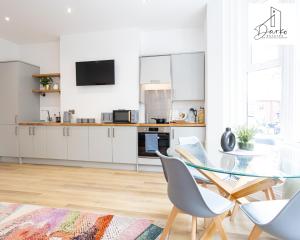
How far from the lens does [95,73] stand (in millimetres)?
4633

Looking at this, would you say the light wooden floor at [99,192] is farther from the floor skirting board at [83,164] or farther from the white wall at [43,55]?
the white wall at [43,55]

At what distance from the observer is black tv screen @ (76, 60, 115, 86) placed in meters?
4.54

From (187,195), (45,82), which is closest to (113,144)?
(45,82)

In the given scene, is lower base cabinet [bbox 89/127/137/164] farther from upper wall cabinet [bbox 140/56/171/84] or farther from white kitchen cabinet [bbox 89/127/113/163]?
upper wall cabinet [bbox 140/56/171/84]

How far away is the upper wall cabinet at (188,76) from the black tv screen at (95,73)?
1349 mm

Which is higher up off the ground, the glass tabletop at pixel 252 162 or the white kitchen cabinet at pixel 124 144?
the glass tabletop at pixel 252 162

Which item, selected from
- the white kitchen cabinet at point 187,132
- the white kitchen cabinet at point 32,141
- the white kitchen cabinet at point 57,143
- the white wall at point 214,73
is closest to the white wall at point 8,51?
the white kitchen cabinet at point 32,141

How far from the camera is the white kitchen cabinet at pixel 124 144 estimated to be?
413 centimetres

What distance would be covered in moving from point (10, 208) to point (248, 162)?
2636mm

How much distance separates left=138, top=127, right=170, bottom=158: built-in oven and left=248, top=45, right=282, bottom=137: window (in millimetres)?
1486

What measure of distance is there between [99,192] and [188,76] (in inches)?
103

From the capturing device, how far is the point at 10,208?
2.50m

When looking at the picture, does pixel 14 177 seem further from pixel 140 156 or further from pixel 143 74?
pixel 143 74

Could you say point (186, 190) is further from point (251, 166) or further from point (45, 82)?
point (45, 82)
